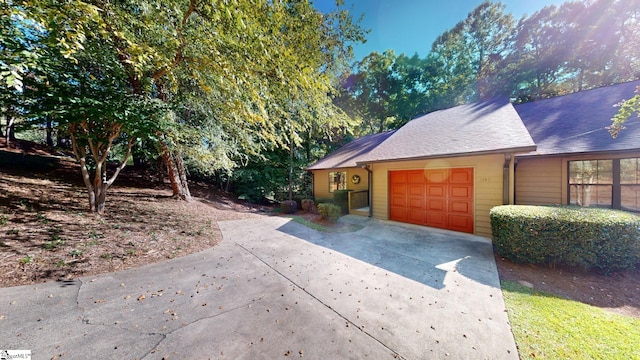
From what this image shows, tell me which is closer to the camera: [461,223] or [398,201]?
[461,223]

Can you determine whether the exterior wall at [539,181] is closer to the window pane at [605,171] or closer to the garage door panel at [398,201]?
the window pane at [605,171]

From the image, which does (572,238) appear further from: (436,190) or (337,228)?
(337,228)

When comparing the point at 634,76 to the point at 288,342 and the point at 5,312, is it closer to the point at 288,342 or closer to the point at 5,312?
the point at 288,342

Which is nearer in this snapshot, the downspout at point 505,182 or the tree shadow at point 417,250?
the tree shadow at point 417,250

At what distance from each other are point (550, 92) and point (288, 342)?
24277 mm

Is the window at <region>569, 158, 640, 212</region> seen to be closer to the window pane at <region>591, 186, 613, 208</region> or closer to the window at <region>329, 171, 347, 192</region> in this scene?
the window pane at <region>591, 186, 613, 208</region>

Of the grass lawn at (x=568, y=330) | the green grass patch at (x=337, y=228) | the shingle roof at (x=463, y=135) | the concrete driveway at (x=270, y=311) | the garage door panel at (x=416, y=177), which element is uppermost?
the shingle roof at (x=463, y=135)

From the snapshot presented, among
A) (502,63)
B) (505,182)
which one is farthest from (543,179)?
(502,63)

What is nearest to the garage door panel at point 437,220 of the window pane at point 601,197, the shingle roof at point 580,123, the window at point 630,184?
the shingle roof at point 580,123

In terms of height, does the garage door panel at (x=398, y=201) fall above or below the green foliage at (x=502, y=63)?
below

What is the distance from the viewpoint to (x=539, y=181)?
6.00 m

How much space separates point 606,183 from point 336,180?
350 inches

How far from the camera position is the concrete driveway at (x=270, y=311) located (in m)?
2.10

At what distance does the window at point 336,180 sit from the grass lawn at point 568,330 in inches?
343
